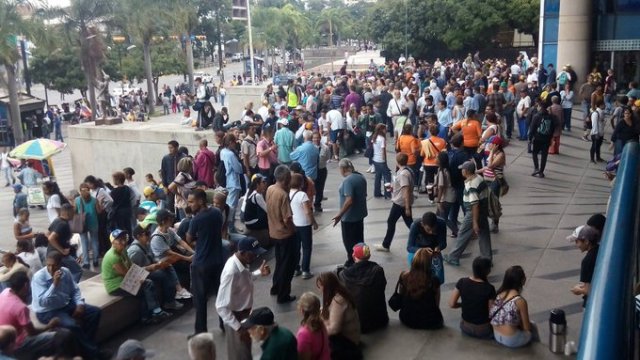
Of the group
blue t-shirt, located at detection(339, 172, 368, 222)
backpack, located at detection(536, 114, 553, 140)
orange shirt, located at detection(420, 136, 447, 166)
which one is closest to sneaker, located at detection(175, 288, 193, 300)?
blue t-shirt, located at detection(339, 172, 368, 222)

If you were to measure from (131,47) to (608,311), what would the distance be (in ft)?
199

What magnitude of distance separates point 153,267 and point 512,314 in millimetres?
4294

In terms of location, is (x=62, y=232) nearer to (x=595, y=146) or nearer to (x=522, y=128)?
(x=595, y=146)

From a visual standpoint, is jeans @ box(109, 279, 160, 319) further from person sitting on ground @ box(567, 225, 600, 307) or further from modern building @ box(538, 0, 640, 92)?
modern building @ box(538, 0, 640, 92)

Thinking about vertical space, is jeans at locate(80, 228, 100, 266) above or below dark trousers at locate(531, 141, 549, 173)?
below

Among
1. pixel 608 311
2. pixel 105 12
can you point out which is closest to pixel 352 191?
pixel 608 311

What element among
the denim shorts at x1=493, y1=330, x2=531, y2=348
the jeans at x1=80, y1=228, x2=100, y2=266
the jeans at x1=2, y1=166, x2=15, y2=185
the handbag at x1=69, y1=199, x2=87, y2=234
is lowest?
the jeans at x1=2, y1=166, x2=15, y2=185

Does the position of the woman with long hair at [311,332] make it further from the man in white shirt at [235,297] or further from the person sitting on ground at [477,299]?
the person sitting on ground at [477,299]

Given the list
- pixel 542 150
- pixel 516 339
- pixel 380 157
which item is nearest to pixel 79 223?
pixel 380 157

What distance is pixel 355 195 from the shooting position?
858 cm

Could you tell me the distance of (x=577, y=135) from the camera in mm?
19438

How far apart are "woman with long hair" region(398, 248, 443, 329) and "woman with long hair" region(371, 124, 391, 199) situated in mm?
5646

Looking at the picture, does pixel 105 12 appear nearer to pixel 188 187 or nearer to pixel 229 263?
pixel 188 187

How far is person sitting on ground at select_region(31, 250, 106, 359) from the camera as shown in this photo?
6.71 metres
